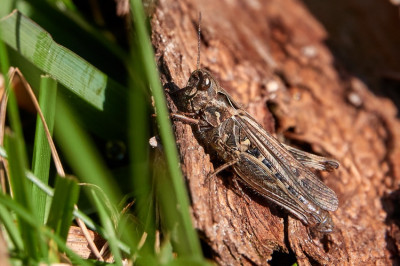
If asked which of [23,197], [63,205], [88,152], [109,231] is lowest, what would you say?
[109,231]

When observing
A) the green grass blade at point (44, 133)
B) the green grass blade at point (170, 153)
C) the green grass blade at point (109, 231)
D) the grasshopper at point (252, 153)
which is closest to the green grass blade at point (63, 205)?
the green grass blade at point (109, 231)

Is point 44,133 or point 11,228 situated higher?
point 44,133

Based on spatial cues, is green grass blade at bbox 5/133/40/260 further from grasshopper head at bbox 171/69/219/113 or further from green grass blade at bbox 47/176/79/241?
grasshopper head at bbox 171/69/219/113

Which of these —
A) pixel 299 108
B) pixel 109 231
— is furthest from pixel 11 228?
pixel 299 108

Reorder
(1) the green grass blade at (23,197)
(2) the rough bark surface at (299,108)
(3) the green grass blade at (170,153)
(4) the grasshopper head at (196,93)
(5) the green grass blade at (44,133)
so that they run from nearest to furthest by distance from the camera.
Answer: (3) the green grass blade at (170,153) < (1) the green grass blade at (23,197) < (5) the green grass blade at (44,133) < (2) the rough bark surface at (299,108) < (4) the grasshopper head at (196,93)

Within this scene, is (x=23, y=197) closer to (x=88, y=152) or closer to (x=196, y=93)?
(x=88, y=152)

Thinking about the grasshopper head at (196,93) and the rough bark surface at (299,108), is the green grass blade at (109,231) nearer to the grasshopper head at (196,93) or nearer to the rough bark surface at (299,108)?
the rough bark surface at (299,108)
